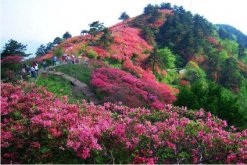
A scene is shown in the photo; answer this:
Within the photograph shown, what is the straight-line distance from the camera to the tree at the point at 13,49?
51.8 feet

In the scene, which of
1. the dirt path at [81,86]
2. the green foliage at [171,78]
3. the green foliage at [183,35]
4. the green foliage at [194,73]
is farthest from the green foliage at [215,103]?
the green foliage at [183,35]

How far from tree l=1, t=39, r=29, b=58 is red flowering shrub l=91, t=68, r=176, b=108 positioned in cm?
620

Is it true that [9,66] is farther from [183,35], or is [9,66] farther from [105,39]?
[183,35]

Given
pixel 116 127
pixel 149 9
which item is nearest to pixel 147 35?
pixel 149 9

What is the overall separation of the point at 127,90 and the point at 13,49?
7.98 metres

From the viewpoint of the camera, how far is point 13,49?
16.0 metres

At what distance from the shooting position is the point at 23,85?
12.9 metres

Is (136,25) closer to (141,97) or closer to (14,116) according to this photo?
(141,97)

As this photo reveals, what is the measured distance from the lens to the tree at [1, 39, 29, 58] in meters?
15.8

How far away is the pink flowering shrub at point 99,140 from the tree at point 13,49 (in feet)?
21.1

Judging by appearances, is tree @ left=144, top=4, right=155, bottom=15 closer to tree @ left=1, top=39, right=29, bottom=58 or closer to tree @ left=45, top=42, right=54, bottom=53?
tree @ left=45, top=42, right=54, bottom=53

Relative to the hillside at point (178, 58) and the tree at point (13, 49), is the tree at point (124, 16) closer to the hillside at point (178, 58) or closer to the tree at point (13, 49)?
the hillside at point (178, 58)

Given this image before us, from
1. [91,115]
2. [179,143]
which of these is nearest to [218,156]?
[179,143]

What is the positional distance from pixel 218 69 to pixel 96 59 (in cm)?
1685
